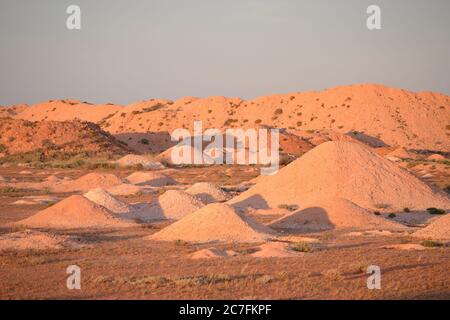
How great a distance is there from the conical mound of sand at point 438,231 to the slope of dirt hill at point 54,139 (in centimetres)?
4434

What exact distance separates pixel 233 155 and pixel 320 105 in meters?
31.4

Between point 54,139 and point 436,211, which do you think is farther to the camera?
point 54,139

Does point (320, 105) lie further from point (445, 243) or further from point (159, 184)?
point (445, 243)

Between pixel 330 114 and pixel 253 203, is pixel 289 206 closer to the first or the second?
pixel 253 203

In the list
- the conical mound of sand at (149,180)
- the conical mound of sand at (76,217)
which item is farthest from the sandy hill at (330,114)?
the conical mound of sand at (76,217)

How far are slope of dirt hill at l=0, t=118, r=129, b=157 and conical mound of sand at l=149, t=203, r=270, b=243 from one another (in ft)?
139

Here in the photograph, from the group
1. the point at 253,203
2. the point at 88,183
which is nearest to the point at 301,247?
the point at 253,203

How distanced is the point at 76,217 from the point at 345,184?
10518mm

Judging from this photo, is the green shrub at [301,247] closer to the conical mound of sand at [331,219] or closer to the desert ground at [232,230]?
the desert ground at [232,230]

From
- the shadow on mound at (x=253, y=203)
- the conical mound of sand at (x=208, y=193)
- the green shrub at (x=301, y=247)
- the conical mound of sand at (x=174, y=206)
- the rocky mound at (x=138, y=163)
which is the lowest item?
the rocky mound at (x=138, y=163)

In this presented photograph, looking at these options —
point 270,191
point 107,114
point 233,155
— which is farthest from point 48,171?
point 107,114

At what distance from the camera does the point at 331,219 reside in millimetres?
20281

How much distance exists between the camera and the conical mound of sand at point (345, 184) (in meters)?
24.4
